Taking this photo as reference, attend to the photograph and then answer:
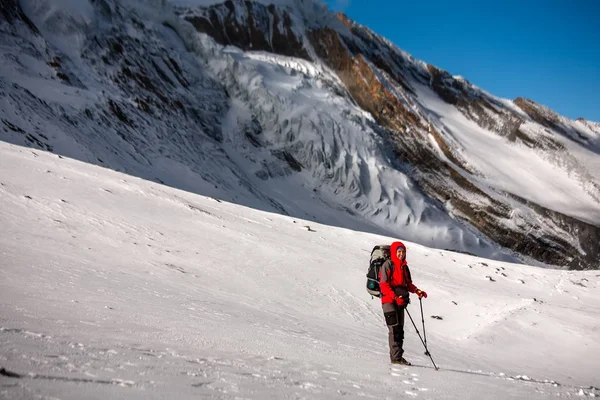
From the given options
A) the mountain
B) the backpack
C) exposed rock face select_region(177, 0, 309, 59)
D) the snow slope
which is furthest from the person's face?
exposed rock face select_region(177, 0, 309, 59)

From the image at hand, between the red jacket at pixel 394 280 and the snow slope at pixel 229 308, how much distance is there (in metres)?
1.07

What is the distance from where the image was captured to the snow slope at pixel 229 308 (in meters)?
4.17

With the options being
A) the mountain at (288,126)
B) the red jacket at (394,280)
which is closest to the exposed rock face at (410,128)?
the mountain at (288,126)

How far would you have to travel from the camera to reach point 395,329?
7445 millimetres

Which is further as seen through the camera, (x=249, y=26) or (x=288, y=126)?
(x=249, y=26)

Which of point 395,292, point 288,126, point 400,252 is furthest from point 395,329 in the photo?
point 288,126

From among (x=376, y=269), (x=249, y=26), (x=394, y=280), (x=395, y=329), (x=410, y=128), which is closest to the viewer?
(x=395, y=329)

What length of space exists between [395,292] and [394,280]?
20 centimetres

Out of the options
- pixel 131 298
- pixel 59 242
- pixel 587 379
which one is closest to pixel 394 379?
pixel 131 298

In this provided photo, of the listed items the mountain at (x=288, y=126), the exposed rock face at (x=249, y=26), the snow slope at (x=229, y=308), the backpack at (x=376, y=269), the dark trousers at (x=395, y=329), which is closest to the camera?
the snow slope at (x=229, y=308)

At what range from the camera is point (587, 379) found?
965 cm

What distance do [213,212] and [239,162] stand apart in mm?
53192

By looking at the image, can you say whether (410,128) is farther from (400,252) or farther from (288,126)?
(400,252)

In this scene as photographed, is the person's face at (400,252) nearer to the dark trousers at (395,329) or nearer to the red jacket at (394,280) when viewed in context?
the red jacket at (394,280)
